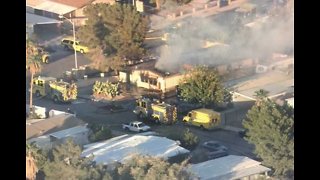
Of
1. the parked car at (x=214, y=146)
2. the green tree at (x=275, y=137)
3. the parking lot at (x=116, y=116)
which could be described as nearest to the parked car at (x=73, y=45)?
the parking lot at (x=116, y=116)

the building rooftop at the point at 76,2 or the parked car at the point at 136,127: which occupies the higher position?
the building rooftop at the point at 76,2

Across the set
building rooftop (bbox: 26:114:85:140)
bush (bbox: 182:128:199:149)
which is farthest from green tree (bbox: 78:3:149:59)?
bush (bbox: 182:128:199:149)

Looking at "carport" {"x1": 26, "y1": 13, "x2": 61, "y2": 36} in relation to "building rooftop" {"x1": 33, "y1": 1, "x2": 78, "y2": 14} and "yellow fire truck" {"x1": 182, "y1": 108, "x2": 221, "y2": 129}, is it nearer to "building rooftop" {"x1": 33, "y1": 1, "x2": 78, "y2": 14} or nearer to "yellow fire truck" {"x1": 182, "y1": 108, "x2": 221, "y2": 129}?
"building rooftop" {"x1": 33, "y1": 1, "x2": 78, "y2": 14}

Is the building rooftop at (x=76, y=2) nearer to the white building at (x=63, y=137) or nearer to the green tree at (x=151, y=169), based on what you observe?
the white building at (x=63, y=137)
